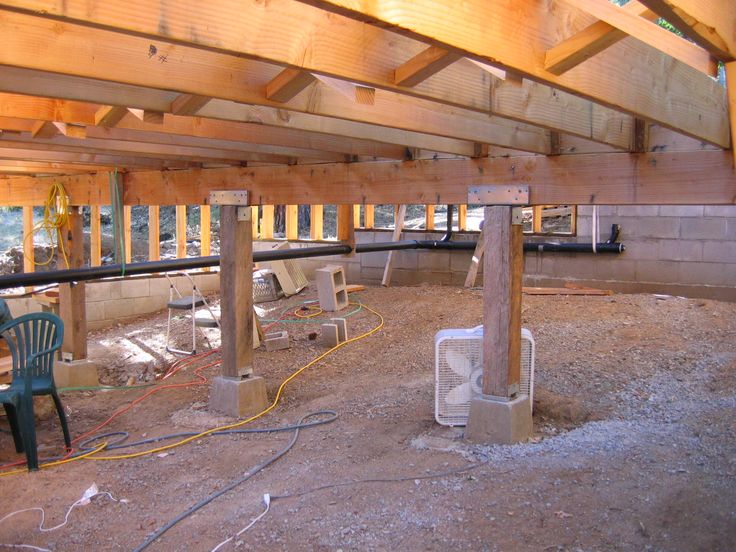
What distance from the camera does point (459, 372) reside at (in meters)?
5.21

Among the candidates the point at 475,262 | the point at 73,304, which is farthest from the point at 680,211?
the point at 73,304

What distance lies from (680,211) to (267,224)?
7.29 metres

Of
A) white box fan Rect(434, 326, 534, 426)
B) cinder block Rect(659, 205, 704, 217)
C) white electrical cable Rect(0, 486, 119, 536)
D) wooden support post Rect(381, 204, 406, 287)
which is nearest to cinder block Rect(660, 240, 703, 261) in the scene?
cinder block Rect(659, 205, 704, 217)

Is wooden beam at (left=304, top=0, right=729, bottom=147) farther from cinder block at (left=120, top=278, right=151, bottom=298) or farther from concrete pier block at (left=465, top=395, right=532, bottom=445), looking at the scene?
cinder block at (left=120, top=278, right=151, bottom=298)

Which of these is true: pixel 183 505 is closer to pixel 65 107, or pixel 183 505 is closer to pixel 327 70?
pixel 65 107

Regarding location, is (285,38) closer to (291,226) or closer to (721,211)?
(721,211)

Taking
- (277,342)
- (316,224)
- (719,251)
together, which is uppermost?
(316,224)

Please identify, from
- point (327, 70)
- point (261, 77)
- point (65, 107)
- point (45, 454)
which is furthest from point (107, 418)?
point (327, 70)

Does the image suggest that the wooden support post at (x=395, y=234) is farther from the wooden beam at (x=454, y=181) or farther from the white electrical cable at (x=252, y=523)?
the white electrical cable at (x=252, y=523)

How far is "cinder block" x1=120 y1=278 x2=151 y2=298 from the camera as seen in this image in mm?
11469

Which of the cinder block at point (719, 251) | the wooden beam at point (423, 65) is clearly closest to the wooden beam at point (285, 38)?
the wooden beam at point (423, 65)

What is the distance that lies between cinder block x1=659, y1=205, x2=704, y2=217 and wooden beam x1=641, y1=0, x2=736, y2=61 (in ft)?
23.6

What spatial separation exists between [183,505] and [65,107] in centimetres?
256

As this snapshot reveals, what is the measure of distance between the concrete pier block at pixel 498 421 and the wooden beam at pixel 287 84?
106 inches
